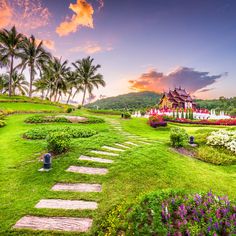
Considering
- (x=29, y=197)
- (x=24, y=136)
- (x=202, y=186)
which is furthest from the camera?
(x=24, y=136)

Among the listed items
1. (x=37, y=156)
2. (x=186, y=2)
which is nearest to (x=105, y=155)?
(x=37, y=156)

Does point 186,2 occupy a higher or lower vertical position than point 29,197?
higher

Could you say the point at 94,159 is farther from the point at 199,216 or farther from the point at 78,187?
the point at 199,216

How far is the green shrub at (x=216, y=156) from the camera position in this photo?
7.71 metres

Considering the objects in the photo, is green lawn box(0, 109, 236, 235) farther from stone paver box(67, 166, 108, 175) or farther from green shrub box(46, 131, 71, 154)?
green shrub box(46, 131, 71, 154)

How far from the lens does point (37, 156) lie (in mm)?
6844

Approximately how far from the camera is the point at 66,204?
160 inches

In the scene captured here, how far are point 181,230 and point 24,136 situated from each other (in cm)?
941

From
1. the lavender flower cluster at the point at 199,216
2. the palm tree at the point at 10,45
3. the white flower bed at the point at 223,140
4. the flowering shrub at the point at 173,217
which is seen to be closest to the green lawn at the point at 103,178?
the flowering shrub at the point at 173,217

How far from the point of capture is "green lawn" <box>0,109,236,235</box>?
3.92 metres

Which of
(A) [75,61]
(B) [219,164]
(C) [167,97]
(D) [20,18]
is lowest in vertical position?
(B) [219,164]

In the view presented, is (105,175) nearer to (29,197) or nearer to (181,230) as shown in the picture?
(29,197)

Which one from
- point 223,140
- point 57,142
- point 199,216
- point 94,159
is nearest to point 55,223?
point 199,216

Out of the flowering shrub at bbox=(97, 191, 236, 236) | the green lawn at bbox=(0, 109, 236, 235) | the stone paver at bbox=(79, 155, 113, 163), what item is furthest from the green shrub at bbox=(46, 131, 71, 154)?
the flowering shrub at bbox=(97, 191, 236, 236)
